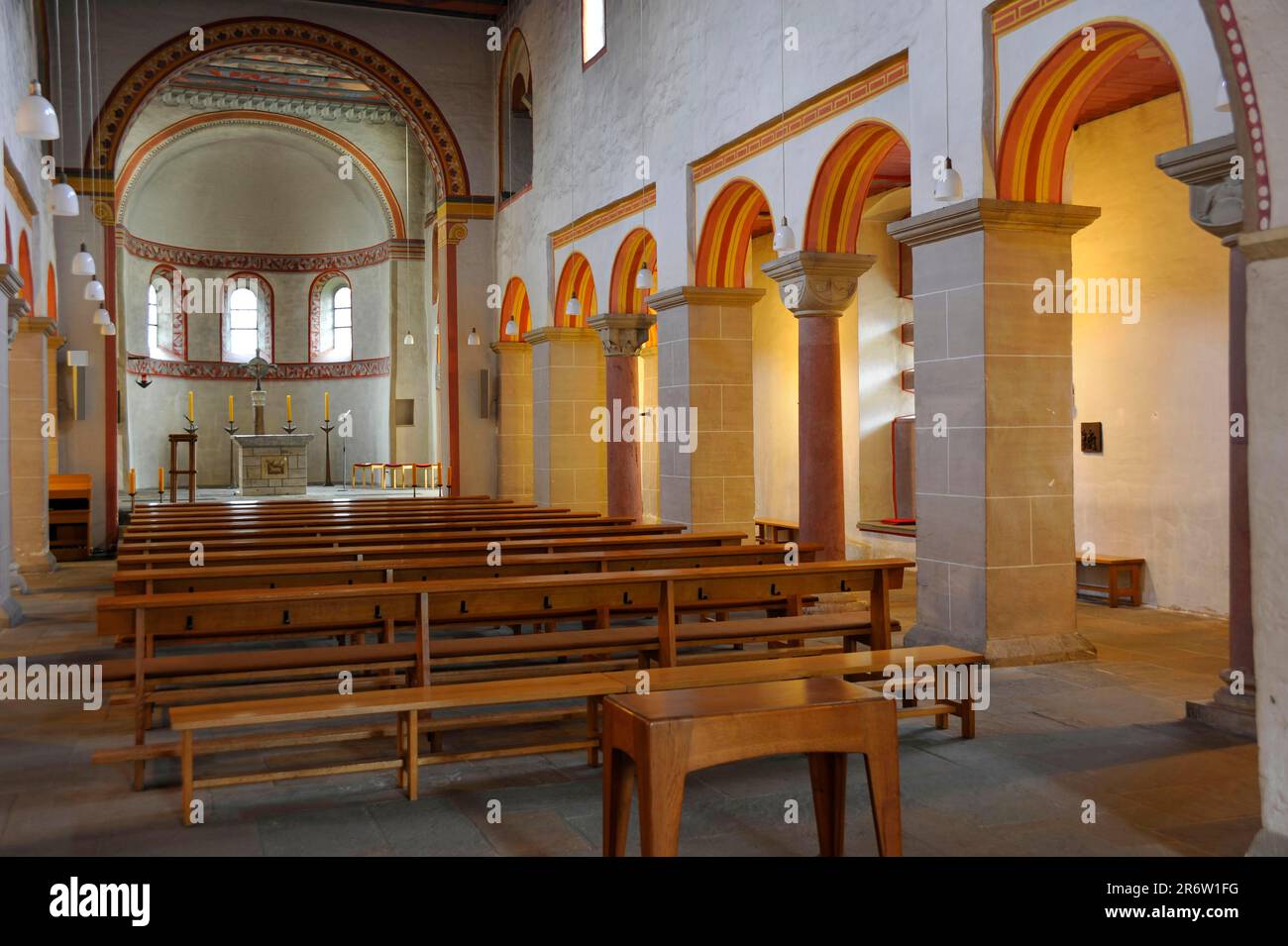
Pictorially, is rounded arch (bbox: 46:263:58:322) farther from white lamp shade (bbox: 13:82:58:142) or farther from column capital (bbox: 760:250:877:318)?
column capital (bbox: 760:250:877:318)

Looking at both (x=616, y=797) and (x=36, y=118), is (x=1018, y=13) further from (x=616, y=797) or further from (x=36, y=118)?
(x=36, y=118)

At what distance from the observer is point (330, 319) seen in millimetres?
26719

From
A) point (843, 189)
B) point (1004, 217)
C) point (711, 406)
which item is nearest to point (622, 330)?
point (711, 406)

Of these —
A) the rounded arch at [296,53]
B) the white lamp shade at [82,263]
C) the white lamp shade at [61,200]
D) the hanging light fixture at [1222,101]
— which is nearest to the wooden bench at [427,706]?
the hanging light fixture at [1222,101]

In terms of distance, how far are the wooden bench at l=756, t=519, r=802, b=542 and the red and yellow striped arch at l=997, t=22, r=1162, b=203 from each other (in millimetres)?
7262

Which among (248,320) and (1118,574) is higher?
(248,320)

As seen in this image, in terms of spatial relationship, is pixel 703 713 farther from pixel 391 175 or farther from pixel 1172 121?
pixel 391 175

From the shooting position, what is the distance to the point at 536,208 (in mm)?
16797

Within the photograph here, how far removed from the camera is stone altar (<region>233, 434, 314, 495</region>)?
21000 mm

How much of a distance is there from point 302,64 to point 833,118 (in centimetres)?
1485

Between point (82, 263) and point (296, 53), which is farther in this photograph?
point (296, 53)

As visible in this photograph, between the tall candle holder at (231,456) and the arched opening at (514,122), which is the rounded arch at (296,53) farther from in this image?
the tall candle holder at (231,456)

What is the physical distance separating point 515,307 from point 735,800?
14.6 meters
